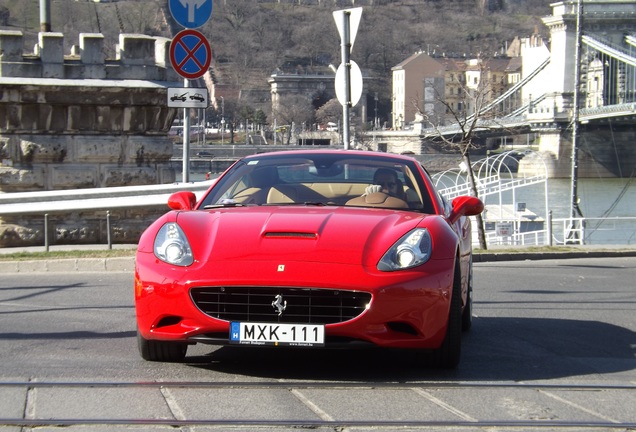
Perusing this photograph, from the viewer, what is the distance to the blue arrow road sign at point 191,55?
12.2 metres

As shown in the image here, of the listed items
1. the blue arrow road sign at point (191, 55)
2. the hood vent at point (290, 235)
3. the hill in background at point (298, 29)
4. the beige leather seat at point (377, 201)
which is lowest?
the hood vent at point (290, 235)

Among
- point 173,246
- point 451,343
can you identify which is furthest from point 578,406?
point 173,246

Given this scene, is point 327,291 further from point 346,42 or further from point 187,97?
point 346,42

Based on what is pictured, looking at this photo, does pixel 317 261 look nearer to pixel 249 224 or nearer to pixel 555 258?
pixel 249 224

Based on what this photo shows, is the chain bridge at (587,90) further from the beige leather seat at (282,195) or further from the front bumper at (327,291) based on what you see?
the front bumper at (327,291)

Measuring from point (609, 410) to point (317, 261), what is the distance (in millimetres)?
1554

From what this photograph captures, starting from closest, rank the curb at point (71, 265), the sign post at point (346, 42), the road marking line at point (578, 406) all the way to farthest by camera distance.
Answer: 1. the road marking line at point (578, 406)
2. the curb at point (71, 265)
3. the sign post at point (346, 42)

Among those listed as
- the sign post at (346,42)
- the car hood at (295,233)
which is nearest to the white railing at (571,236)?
the sign post at (346,42)

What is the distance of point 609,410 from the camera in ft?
16.6

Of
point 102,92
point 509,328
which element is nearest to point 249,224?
point 509,328

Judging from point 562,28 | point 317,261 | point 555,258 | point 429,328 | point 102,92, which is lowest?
point 555,258

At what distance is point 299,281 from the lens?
5.46 m

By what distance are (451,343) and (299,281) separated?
94 cm

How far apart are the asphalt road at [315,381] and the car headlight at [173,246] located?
1.93 feet
